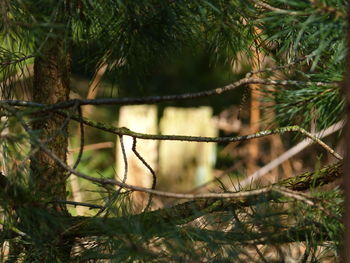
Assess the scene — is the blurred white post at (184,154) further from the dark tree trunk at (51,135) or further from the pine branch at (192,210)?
the pine branch at (192,210)

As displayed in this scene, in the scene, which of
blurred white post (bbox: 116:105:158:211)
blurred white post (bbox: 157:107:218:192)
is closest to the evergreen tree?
blurred white post (bbox: 116:105:158:211)

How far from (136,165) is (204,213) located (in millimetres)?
2186

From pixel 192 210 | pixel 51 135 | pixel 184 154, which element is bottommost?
pixel 184 154

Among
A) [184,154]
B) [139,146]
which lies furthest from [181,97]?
[184,154]

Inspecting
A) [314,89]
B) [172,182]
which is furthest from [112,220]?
[172,182]

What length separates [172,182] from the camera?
11.5ft

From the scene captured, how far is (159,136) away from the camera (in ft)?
3.64

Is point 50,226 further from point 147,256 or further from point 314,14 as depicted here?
point 314,14

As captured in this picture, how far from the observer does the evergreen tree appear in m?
0.88

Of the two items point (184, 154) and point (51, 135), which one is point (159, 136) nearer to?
point (51, 135)

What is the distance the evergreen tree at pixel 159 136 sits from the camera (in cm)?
88

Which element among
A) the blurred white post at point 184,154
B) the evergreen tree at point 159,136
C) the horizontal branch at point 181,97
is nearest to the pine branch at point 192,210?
the evergreen tree at point 159,136

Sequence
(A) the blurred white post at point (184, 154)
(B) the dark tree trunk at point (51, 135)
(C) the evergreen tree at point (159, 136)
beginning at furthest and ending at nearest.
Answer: (A) the blurred white post at point (184, 154), (B) the dark tree trunk at point (51, 135), (C) the evergreen tree at point (159, 136)

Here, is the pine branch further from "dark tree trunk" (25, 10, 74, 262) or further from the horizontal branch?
the horizontal branch
